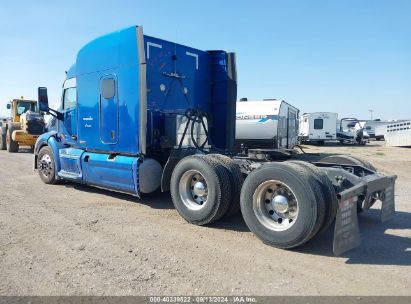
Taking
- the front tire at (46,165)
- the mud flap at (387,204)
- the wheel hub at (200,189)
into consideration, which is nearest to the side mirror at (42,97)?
the front tire at (46,165)

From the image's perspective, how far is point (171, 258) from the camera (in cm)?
468

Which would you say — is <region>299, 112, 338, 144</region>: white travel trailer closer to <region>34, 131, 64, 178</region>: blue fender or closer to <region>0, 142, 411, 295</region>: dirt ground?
<region>34, 131, 64, 178</region>: blue fender

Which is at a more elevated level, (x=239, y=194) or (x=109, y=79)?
(x=109, y=79)

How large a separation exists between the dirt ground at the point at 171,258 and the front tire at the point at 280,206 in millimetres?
200

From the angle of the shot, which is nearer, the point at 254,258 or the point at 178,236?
the point at 254,258

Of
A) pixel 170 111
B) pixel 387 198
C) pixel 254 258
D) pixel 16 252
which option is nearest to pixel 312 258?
pixel 254 258

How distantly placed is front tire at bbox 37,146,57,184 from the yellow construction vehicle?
848 centimetres

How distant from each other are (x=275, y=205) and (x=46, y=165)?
6.73 metres

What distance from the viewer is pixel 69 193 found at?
8.75 m

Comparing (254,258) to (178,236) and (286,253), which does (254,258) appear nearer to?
(286,253)

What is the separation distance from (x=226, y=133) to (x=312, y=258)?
455cm

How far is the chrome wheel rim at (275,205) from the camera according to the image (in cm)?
515

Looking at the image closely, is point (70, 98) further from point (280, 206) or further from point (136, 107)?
point (280, 206)

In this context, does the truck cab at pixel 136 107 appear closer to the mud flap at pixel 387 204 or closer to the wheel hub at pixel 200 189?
the wheel hub at pixel 200 189
